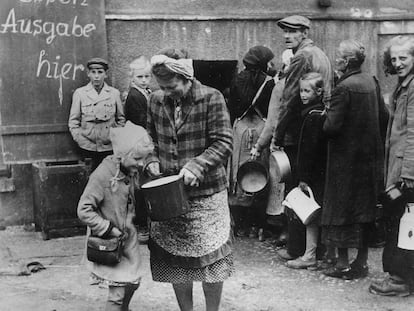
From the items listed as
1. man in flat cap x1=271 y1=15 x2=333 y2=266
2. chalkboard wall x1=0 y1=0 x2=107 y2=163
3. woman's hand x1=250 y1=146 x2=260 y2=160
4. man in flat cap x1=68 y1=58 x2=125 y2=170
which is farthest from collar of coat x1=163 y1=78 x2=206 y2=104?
chalkboard wall x1=0 y1=0 x2=107 y2=163

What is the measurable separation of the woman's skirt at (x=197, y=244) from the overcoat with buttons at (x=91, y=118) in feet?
9.75

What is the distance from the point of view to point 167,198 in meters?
3.95

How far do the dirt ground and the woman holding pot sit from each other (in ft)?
3.05

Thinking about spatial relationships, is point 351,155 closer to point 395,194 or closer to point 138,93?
point 395,194

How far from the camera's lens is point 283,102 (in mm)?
6199

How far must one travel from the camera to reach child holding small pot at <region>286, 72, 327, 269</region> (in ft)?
18.9

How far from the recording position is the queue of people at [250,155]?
4.22 m

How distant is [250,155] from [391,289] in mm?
2136

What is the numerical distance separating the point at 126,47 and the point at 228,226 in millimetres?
3790

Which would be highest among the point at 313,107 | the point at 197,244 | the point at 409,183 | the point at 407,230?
the point at 313,107

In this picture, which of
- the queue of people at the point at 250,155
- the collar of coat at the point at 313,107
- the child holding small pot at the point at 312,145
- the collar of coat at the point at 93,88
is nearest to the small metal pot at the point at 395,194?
the queue of people at the point at 250,155

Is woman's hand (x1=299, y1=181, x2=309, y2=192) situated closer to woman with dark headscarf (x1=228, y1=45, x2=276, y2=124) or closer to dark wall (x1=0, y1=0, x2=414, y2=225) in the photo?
woman with dark headscarf (x1=228, y1=45, x2=276, y2=124)

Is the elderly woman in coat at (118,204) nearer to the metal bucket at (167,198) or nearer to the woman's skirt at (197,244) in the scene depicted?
the woman's skirt at (197,244)

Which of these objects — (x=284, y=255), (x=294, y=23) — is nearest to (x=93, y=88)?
(x=294, y=23)
